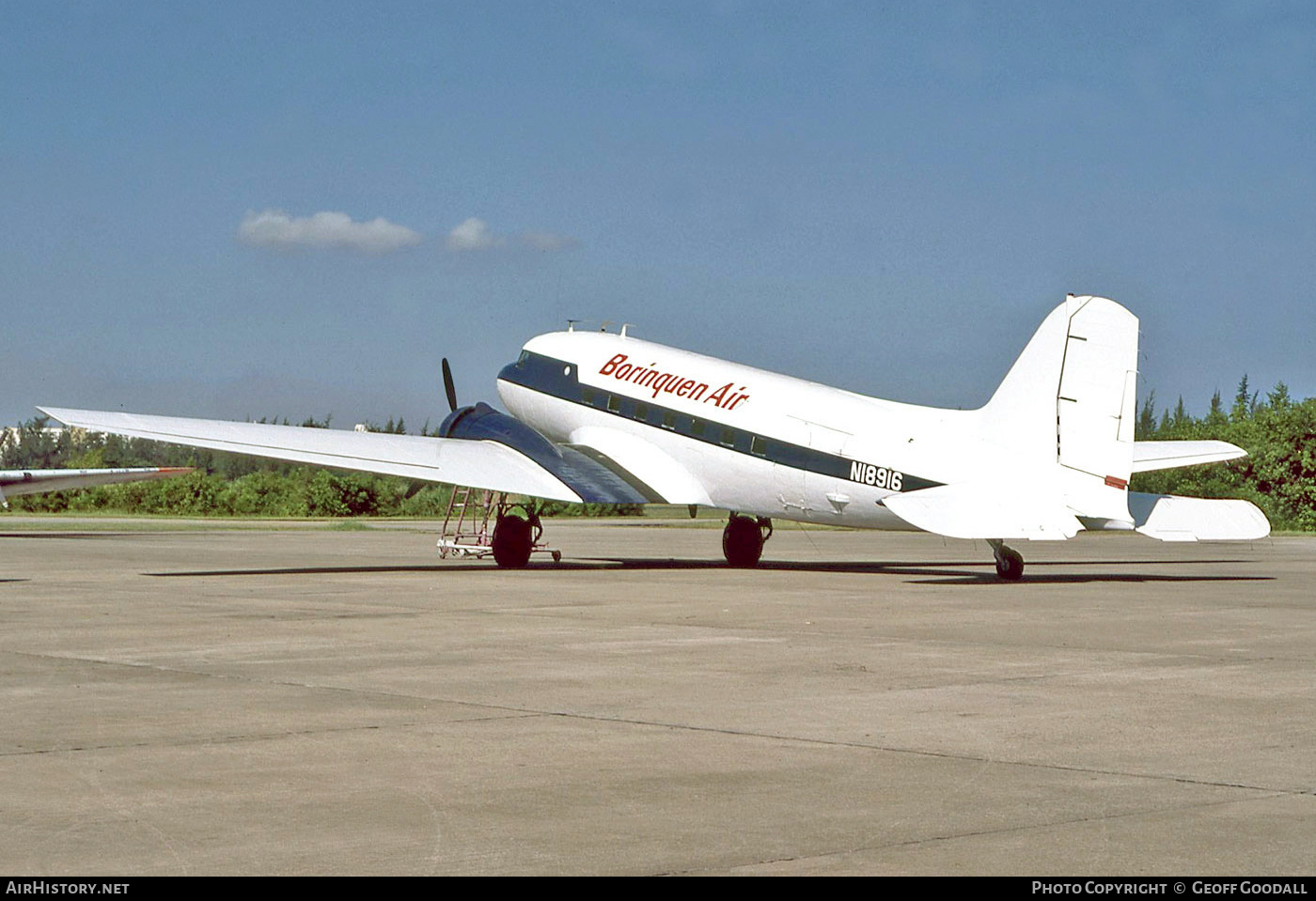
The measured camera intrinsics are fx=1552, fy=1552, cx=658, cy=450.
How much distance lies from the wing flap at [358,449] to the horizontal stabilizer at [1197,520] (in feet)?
33.1

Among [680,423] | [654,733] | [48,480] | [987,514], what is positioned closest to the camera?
[654,733]

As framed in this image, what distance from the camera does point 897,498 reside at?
2453 centimetres

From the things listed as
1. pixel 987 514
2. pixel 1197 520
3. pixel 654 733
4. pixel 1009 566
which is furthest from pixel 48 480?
pixel 654 733

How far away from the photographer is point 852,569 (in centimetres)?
3042

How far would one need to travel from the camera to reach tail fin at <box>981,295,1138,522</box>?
2412 cm

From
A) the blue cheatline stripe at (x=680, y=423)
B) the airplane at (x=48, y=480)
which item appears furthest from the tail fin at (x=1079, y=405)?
the airplane at (x=48, y=480)

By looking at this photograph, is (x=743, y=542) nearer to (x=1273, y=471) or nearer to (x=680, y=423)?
(x=680, y=423)

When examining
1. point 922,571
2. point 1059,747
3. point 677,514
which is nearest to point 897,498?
point 922,571

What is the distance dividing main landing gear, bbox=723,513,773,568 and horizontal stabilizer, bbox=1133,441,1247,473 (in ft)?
24.0

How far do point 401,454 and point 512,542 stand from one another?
279 cm

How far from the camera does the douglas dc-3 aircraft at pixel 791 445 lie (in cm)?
2417

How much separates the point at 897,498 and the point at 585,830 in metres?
17.5

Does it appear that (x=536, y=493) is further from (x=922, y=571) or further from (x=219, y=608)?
(x=219, y=608)

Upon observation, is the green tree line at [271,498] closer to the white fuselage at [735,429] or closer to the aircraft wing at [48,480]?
the aircraft wing at [48,480]
